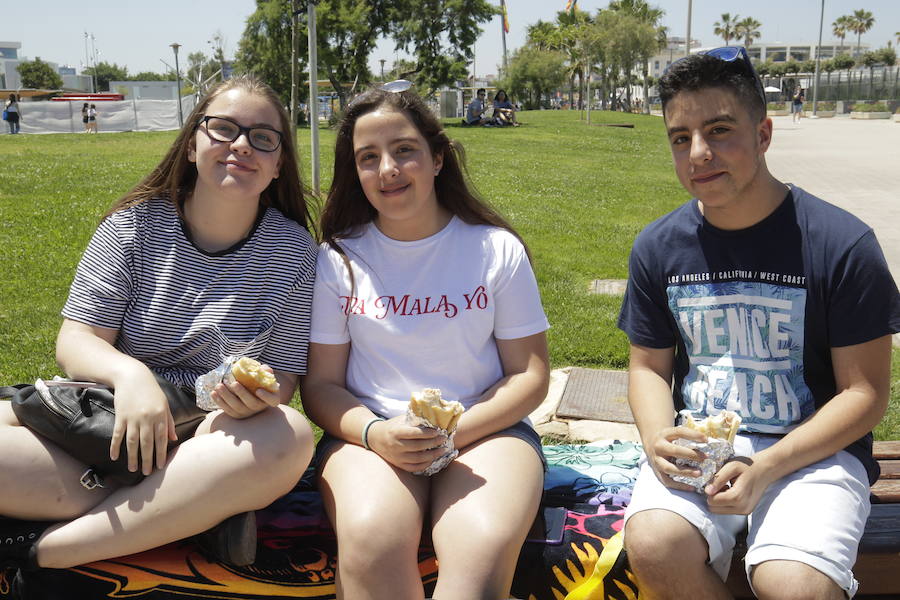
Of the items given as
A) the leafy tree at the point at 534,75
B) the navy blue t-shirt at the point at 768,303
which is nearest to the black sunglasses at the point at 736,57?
the navy blue t-shirt at the point at 768,303

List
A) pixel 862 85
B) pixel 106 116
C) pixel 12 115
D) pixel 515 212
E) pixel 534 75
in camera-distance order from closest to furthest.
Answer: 1. pixel 515 212
2. pixel 12 115
3. pixel 106 116
4. pixel 862 85
5. pixel 534 75

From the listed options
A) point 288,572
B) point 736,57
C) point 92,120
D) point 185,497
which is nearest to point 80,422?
point 185,497

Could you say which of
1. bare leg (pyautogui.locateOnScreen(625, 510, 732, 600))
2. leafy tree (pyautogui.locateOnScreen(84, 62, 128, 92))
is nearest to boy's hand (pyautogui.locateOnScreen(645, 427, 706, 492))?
bare leg (pyautogui.locateOnScreen(625, 510, 732, 600))

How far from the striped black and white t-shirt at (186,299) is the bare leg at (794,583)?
154 centimetres

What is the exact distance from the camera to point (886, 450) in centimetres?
311

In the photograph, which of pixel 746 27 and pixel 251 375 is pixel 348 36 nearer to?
pixel 251 375

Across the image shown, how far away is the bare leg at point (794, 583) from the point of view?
2002mm

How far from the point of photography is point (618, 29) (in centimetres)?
5612

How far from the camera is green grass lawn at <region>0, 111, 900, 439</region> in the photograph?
5723mm

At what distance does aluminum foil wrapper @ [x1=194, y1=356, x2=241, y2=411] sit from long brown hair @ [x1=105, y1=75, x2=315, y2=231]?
73cm

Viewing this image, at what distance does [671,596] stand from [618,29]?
58.2 m

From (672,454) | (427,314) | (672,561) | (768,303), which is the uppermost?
(768,303)

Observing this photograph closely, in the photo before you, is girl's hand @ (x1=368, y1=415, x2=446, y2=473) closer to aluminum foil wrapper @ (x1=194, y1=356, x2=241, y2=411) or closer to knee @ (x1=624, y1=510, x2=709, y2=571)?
aluminum foil wrapper @ (x1=194, y1=356, x2=241, y2=411)

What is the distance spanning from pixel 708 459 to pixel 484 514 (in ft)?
2.03
